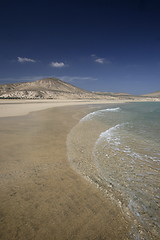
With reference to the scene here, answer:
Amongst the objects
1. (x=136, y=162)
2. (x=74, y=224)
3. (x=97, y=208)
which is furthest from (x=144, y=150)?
(x=74, y=224)

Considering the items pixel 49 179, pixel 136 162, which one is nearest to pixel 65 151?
pixel 49 179

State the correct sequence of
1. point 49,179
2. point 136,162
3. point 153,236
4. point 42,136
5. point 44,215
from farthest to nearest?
point 42,136 → point 136,162 → point 49,179 → point 44,215 → point 153,236

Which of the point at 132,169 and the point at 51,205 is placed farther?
the point at 132,169

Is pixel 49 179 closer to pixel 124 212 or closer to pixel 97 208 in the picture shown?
pixel 97 208

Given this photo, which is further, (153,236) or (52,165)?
(52,165)

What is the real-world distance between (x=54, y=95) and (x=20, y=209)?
70142 mm

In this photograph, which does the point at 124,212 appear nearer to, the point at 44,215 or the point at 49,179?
the point at 44,215

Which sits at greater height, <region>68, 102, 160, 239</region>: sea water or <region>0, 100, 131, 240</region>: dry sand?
<region>0, 100, 131, 240</region>: dry sand

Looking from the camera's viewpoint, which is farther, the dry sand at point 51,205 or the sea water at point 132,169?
the sea water at point 132,169

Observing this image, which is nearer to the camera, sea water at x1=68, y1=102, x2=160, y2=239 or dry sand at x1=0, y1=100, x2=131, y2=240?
dry sand at x1=0, y1=100, x2=131, y2=240

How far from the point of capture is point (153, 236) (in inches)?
80.0

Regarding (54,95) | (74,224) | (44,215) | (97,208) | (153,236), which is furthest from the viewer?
(54,95)

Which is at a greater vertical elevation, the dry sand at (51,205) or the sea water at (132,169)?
the dry sand at (51,205)

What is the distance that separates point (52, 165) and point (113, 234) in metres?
2.47
